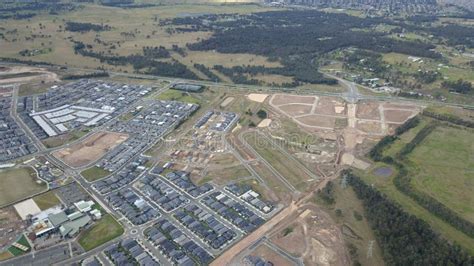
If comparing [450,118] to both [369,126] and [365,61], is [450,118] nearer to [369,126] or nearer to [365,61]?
[369,126]

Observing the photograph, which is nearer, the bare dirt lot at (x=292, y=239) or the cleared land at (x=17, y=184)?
the bare dirt lot at (x=292, y=239)

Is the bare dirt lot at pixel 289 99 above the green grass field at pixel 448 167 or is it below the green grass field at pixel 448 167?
above

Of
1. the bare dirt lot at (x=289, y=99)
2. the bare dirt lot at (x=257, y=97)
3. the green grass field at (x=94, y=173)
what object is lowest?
the bare dirt lot at (x=289, y=99)

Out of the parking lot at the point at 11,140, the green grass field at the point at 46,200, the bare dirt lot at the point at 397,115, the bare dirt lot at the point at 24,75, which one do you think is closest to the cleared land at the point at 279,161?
the bare dirt lot at the point at 397,115

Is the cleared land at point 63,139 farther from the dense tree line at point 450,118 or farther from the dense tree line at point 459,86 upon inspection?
the dense tree line at point 459,86

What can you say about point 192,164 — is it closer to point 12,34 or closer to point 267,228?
point 267,228

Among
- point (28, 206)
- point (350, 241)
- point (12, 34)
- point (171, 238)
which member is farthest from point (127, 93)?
point (12, 34)

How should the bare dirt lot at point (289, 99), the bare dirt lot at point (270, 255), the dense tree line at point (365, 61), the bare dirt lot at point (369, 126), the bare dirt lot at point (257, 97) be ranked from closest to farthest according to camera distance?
the bare dirt lot at point (270, 255) → the bare dirt lot at point (369, 126) → the bare dirt lot at point (289, 99) → the bare dirt lot at point (257, 97) → the dense tree line at point (365, 61)

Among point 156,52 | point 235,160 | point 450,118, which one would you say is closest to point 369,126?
point 450,118
